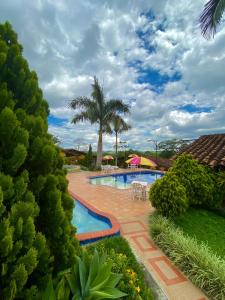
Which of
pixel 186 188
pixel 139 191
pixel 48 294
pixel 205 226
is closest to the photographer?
pixel 48 294

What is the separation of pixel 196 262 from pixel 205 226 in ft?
12.2

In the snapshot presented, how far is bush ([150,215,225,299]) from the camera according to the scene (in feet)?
13.9

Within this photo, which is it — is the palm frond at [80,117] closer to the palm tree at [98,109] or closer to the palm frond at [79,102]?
the palm tree at [98,109]

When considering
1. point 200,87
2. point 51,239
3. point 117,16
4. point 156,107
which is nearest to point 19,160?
point 51,239

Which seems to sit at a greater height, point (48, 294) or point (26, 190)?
point (26, 190)

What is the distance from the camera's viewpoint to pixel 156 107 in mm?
25453

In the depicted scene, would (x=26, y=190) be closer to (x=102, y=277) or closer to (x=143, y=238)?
(x=102, y=277)

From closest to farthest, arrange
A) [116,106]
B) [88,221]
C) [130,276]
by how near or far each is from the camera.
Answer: [130,276] < [88,221] < [116,106]

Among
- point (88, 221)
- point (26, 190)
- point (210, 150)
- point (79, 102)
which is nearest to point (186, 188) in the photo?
point (210, 150)

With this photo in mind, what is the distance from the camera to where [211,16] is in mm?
8695

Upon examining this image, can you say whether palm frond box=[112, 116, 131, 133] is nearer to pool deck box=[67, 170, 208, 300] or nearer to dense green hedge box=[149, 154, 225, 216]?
pool deck box=[67, 170, 208, 300]

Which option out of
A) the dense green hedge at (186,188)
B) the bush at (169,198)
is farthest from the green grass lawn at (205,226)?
the bush at (169,198)

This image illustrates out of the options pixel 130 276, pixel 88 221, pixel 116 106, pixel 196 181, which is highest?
pixel 116 106

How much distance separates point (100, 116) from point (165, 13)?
13891 mm
